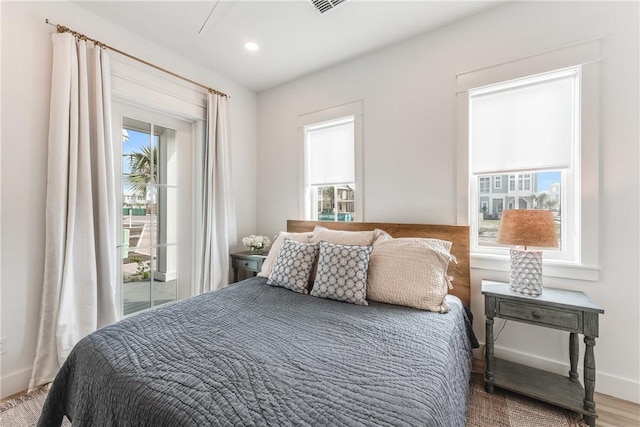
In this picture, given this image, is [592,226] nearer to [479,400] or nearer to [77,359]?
[479,400]

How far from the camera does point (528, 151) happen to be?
6.63 ft

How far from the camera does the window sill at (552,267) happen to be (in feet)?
5.84

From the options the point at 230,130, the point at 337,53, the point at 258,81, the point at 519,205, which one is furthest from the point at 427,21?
the point at 230,130

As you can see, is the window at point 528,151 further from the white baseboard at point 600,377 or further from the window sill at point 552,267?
the white baseboard at point 600,377

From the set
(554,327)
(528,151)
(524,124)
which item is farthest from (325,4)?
(554,327)

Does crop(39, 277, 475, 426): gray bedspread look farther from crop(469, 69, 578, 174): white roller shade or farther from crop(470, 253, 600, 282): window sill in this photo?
crop(469, 69, 578, 174): white roller shade

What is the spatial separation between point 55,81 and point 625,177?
151 inches

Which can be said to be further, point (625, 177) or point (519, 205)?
point (519, 205)

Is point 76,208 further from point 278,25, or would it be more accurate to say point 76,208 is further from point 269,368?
point 278,25

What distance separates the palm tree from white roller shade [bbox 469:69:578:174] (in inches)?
114

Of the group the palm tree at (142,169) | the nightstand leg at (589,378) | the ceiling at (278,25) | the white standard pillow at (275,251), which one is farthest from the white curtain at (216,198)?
the nightstand leg at (589,378)

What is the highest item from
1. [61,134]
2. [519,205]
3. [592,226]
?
[61,134]

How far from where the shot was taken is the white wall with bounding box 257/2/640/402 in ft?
5.57

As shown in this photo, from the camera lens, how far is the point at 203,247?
9.62 feet
